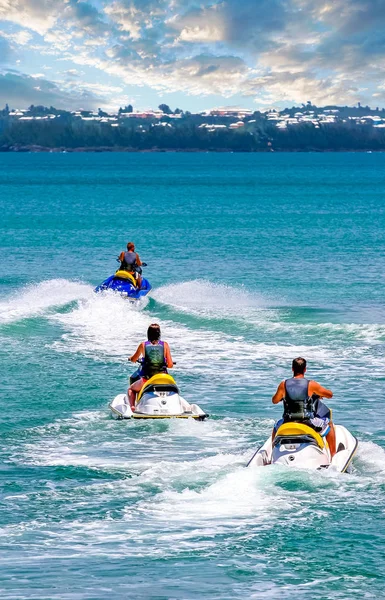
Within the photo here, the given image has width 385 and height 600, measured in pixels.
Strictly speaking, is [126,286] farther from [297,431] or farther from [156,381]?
[297,431]

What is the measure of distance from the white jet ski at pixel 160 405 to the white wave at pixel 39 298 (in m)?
13.4

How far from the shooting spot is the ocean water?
12703 millimetres

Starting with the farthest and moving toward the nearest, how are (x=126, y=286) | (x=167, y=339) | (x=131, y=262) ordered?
(x=131, y=262)
(x=126, y=286)
(x=167, y=339)

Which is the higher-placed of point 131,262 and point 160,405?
point 131,262

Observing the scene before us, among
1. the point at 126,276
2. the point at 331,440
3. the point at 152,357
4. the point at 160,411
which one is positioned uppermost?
the point at 126,276

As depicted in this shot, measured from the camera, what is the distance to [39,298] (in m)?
37.0

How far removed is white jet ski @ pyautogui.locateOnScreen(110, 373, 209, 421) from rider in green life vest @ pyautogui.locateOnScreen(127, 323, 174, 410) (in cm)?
28

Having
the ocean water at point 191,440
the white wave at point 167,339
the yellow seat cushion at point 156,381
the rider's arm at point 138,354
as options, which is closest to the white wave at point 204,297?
the ocean water at point 191,440

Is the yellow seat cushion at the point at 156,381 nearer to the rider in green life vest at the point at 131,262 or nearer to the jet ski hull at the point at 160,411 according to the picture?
the jet ski hull at the point at 160,411

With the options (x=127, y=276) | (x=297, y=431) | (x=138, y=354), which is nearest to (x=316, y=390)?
(x=297, y=431)

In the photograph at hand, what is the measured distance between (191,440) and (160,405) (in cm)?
131

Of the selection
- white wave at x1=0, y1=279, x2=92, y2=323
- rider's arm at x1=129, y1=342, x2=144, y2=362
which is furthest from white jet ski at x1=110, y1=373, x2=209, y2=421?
white wave at x1=0, y1=279, x2=92, y2=323

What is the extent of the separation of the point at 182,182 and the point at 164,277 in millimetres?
112068

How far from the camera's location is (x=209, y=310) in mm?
34625
